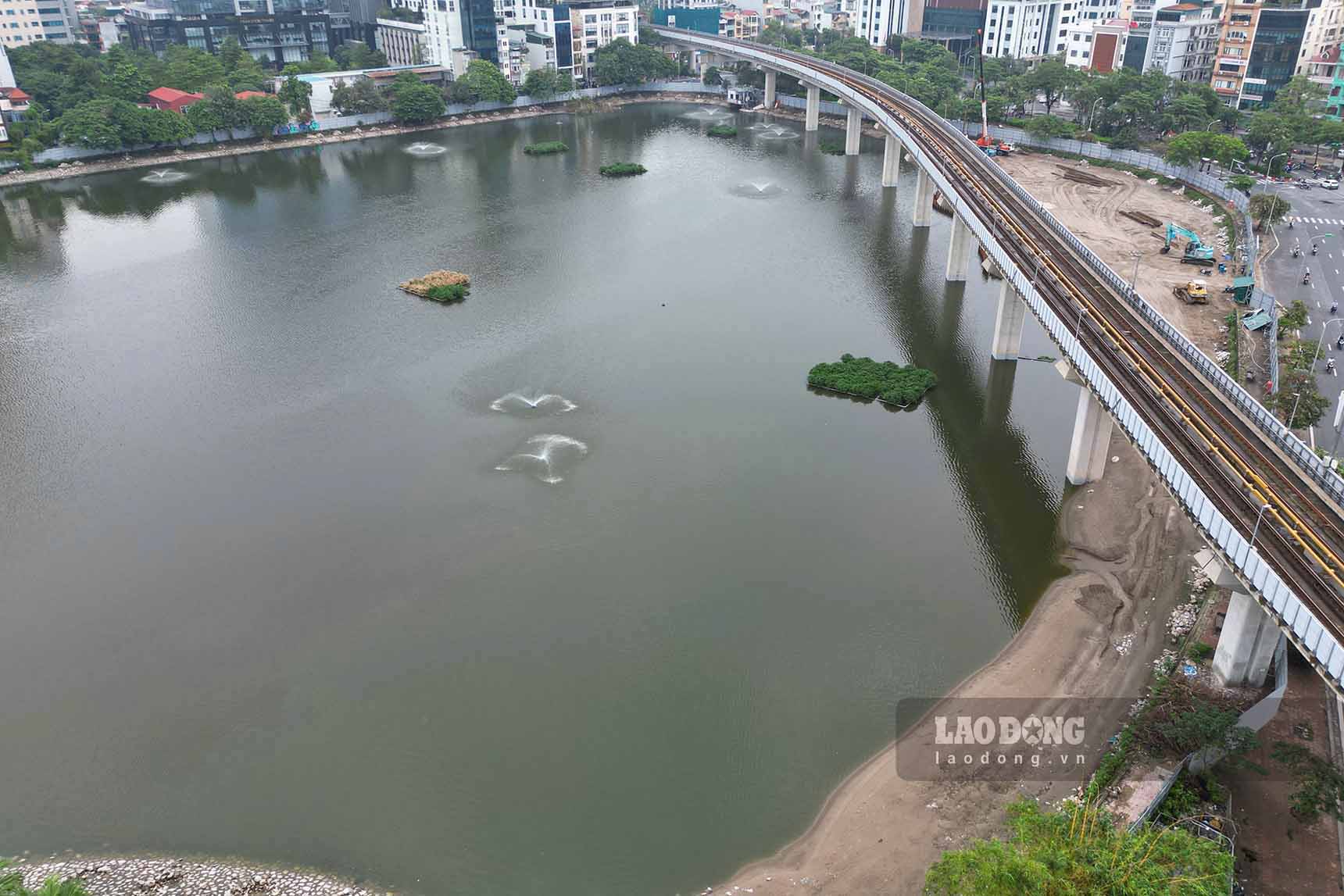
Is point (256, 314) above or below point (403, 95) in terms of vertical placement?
below

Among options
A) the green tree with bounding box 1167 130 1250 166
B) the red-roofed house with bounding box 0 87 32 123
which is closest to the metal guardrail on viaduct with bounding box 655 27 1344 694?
the green tree with bounding box 1167 130 1250 166

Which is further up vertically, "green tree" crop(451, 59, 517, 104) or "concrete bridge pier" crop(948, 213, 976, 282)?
"green tree" crop(451, 59, 517, 104)

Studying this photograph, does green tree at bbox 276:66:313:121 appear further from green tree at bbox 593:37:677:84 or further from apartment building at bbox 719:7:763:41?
apartment building at bbox 719:7:763:41

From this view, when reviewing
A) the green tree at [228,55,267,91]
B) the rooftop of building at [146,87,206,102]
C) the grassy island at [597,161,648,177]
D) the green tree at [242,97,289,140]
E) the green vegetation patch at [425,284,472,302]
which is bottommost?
the green vegetation patch at [425,284,472,302]

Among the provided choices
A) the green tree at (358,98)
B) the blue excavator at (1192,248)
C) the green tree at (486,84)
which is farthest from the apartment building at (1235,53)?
the green tree at (358,98)

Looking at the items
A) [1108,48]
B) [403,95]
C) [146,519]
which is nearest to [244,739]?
[146,519]

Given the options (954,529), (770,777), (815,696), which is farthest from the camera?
(954,529)

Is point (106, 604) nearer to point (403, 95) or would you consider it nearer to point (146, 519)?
point (146, 519)
